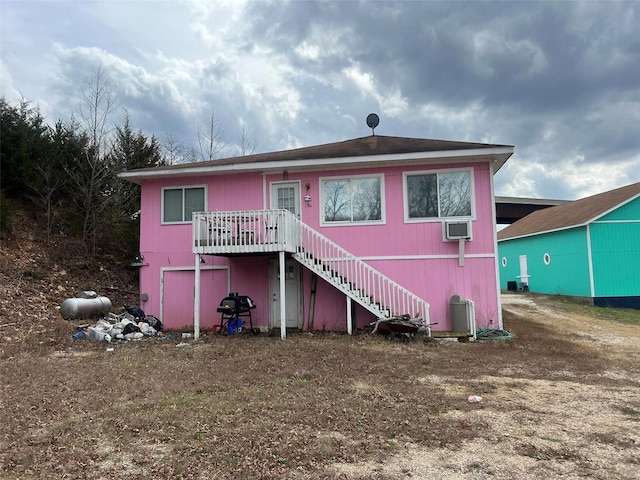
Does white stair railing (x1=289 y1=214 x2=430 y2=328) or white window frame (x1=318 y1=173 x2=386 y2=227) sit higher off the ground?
white window frame (x1=318 y1=173 x2=386 y2=227)

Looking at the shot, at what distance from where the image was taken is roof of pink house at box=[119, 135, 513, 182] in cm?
967

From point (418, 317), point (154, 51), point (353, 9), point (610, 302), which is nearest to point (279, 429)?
point (418, 317)

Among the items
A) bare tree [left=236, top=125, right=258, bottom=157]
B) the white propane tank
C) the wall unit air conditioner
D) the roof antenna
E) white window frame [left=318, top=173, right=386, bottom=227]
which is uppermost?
bare tree [left=236, top=125, right=258, bottom=157]

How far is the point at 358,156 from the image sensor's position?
10016mm

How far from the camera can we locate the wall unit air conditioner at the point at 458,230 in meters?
9.61

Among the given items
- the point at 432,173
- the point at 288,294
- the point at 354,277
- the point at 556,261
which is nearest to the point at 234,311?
the point at 288,294

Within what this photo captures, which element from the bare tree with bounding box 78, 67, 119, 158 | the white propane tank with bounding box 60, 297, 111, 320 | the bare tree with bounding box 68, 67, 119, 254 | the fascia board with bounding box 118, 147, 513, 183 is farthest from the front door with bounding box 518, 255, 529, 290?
the bare tree with bounding box 78, 67, 119, 158

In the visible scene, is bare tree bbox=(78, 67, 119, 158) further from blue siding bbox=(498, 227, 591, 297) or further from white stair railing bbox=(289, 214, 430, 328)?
blue siding bbox=(498, 227, 591, 297)

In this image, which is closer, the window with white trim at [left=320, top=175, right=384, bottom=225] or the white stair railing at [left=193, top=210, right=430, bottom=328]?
the white stair railing at [left=193, top=210, right=430, bottom=328]

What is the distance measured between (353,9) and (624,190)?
44.4ft

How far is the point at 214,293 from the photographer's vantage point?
11.0 metres

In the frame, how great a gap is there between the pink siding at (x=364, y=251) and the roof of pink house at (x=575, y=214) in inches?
320

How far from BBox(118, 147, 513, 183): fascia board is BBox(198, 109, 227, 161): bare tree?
14.1m

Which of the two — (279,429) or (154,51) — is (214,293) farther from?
(154,51)
